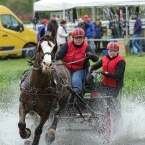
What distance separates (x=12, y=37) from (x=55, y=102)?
53.8 feet

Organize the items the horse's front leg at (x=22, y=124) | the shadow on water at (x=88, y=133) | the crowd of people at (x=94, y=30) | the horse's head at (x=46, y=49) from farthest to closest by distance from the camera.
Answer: the crowd of people at (x=94, y=30) < the shadow on water at (x=88, y=133) < the horse's front leg at (x=22, y=124) < the horse's head at (x=46, y=49)

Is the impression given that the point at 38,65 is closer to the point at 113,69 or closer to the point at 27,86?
the point at 27,86

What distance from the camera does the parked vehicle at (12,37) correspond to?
2472 cm

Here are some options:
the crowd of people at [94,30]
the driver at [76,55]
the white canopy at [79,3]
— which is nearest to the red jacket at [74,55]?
the driver at [76,55]

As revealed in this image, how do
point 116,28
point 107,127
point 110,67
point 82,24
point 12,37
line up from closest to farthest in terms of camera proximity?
1. point 107,127
2. point 110,67
3. point 82,24
4. point 12,37
5. point 116,28

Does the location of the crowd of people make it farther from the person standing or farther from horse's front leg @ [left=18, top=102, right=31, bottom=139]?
horse's front leg @ [left=18, top=102, right=31, bottom=139]

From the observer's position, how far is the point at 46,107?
8.55m

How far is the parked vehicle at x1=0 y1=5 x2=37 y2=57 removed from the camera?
81.1 ft

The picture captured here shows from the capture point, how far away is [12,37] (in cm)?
2492

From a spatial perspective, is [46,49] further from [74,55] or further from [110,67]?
[110,67]

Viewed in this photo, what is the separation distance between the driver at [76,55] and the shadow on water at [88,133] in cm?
85

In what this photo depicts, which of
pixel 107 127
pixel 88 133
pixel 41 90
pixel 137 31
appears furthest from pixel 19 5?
pixel 41 90

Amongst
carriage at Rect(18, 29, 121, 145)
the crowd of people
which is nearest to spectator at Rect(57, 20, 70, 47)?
the crowd of people

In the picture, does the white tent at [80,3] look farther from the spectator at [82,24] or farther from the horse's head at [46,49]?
the horse's head at [46,49]
